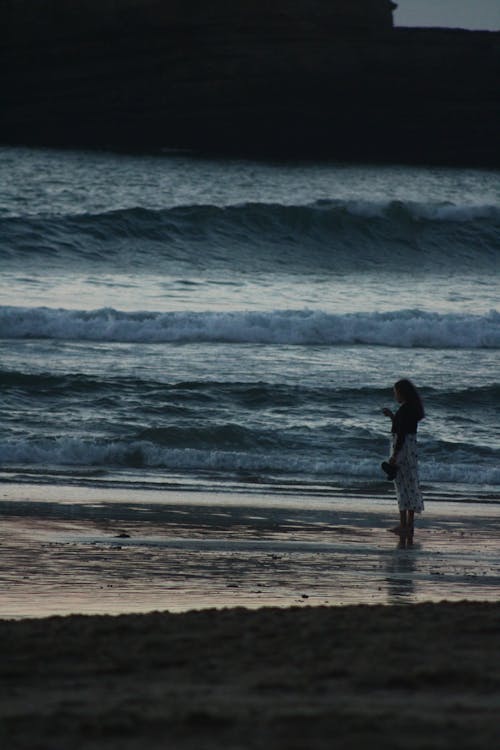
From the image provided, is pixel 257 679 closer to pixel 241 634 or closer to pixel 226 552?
pixel 241 634

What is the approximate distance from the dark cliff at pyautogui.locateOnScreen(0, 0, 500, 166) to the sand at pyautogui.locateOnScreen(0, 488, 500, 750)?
48765 mm

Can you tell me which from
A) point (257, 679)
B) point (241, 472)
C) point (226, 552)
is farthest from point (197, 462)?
point (257, 679)

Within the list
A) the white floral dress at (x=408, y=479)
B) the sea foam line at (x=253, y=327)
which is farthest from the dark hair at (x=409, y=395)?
the sea foam line at (x=253, y=327)

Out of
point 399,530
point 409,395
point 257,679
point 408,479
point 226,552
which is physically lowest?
point 399,530

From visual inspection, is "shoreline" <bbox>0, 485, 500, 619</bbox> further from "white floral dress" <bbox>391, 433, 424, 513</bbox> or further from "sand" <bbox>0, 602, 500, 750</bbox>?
"sand" <bbox>0, 602, 500, 750</bbox>

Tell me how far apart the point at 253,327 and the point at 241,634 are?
17.3 metres

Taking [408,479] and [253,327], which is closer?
[408,479]

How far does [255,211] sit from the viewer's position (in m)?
34.4

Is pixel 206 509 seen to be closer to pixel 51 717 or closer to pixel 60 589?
pixel 60 589

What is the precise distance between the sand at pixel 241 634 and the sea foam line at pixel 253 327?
11.9m

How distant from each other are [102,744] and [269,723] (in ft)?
1.48

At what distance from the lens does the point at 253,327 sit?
22.1m

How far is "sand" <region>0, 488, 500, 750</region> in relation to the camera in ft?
11.3

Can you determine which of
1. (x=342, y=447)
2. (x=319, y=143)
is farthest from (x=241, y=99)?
(x=342, y=447)
